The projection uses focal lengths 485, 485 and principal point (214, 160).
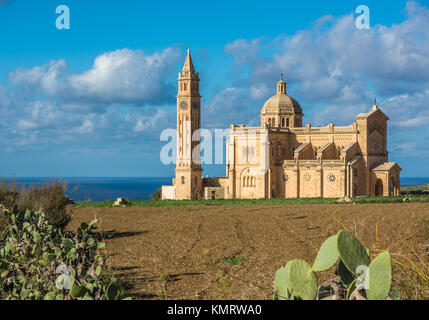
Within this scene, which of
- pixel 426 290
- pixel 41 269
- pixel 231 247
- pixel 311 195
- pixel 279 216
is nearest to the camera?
pixel 426 290

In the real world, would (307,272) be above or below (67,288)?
above

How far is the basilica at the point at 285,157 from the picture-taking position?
41312mm

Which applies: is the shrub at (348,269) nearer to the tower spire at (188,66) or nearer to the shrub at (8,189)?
the shrub at (8,189)

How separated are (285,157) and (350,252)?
1692 inches

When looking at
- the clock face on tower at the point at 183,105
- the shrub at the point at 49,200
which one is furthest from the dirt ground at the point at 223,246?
the clock face on tower at the point at 183,105

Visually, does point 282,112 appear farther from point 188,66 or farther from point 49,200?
point 49,200

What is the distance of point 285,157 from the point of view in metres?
46.0

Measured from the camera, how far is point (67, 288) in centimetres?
560

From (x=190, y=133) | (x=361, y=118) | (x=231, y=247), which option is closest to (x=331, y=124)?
(x=361, y=118)

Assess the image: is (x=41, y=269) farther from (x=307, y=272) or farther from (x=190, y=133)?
(x=190, y=133)

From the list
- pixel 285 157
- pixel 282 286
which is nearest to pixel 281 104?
pixel 285 157

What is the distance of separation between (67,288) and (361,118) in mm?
40300

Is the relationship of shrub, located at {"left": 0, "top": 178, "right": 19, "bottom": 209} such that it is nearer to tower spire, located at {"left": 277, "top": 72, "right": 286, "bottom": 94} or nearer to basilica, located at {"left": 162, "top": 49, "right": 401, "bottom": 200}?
basilica, located at {"left": 162, "top": 49, "right": 401, "bottom": 200}
